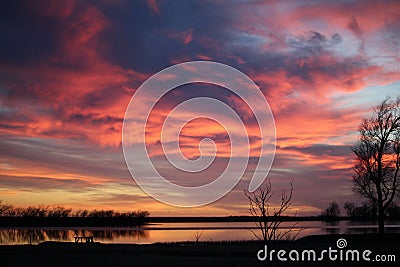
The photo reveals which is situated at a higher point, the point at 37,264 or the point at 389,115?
the point at 389,115

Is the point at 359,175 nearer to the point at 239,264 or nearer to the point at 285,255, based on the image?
the point at 285,255

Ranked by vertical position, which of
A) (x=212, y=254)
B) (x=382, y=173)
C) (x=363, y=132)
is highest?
(x=363, y=132)

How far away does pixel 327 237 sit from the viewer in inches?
2018

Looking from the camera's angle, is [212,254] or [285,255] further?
[212,254]

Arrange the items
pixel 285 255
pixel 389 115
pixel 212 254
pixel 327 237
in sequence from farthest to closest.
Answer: pixel 327 237 → pixel 389 115 → pixel 212 254 → pixel 285 255

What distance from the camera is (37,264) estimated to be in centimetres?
2705

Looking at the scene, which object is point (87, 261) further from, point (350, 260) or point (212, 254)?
point (350, 260)

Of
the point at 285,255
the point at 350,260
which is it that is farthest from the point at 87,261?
the point at 350,260

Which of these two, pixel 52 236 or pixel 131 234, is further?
pixel 131 234

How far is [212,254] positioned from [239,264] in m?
9.24

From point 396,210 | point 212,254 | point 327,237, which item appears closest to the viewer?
point 212,254

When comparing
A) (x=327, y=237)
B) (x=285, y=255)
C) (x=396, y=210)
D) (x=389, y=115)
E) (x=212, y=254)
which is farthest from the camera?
(x=396, y=210)

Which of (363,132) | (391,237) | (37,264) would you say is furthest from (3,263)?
(391,237)

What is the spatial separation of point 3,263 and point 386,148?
34.2m
